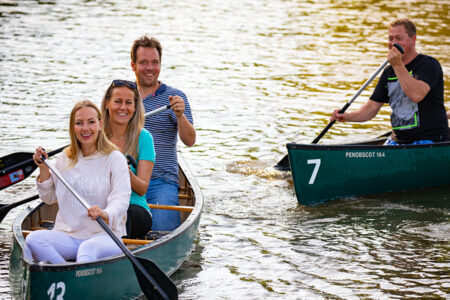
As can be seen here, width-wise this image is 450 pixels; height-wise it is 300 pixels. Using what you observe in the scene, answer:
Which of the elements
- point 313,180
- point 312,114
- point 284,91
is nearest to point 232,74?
point 284,91

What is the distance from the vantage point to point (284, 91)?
13312mm

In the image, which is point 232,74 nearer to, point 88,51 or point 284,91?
point 284,91

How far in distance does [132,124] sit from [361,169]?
118 inches

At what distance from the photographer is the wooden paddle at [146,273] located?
4.81m

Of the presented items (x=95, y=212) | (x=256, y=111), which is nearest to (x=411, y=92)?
(x=95, y=212)

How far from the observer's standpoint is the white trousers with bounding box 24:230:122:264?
4.80 meters

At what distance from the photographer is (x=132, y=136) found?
5.62 metres

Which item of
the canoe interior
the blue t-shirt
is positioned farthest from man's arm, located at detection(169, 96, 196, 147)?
the canoe interior

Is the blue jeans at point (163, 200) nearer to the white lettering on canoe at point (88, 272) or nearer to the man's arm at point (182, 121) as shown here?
the man's arm at point (182, 121)

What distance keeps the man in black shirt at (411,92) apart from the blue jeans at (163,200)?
2.40 m

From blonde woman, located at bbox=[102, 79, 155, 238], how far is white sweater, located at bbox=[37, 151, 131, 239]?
419mm

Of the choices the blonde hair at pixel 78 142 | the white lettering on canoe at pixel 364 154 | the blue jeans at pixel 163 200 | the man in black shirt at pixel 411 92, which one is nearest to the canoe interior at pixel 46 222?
the blue jeans at pixel 163 200

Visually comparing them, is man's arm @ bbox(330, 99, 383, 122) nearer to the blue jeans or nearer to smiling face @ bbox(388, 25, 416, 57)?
smiling face @ bbox(388, 25, 416, 57)

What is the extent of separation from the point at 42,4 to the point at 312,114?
44.7 feet
